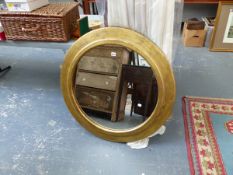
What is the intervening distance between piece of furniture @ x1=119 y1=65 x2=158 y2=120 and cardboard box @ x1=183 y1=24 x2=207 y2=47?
1.33m

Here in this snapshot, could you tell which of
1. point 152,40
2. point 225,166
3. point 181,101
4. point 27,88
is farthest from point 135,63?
point 27,88

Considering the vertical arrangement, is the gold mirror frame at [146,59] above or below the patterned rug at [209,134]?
above

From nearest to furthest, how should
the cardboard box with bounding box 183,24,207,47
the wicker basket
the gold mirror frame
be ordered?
the gold mirror frame, the wicker basket, the cardboard box with bounding box 183,24,207,47

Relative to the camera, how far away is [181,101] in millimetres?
1527

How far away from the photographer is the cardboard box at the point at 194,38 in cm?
221

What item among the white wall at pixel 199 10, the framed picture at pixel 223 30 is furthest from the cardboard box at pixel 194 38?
the white wall at pixel 199 10

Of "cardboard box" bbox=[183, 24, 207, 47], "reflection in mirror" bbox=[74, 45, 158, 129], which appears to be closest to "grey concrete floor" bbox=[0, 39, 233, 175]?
"reflection in mirror" bbox=[74, 45, 158, 129]

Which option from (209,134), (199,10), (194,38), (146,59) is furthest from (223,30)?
(146,59)

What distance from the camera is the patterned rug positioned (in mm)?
1074

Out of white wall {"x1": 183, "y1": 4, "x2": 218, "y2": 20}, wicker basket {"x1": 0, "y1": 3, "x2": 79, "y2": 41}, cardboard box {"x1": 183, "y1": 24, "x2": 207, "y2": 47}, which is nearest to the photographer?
wicker basket {"x1": 0, "y1": 3, "x2": 79, "y2": 41}

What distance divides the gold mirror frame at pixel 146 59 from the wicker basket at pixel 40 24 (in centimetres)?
21

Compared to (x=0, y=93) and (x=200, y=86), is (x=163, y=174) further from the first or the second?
(x=0, y=93)

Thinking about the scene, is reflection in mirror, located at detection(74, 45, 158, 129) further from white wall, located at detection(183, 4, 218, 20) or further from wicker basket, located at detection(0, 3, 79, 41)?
white wall, located at detection(183, 4, 218, 20)

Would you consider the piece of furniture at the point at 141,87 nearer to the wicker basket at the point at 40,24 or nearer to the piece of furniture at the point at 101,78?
the piece of furniture at the point at 101,78
